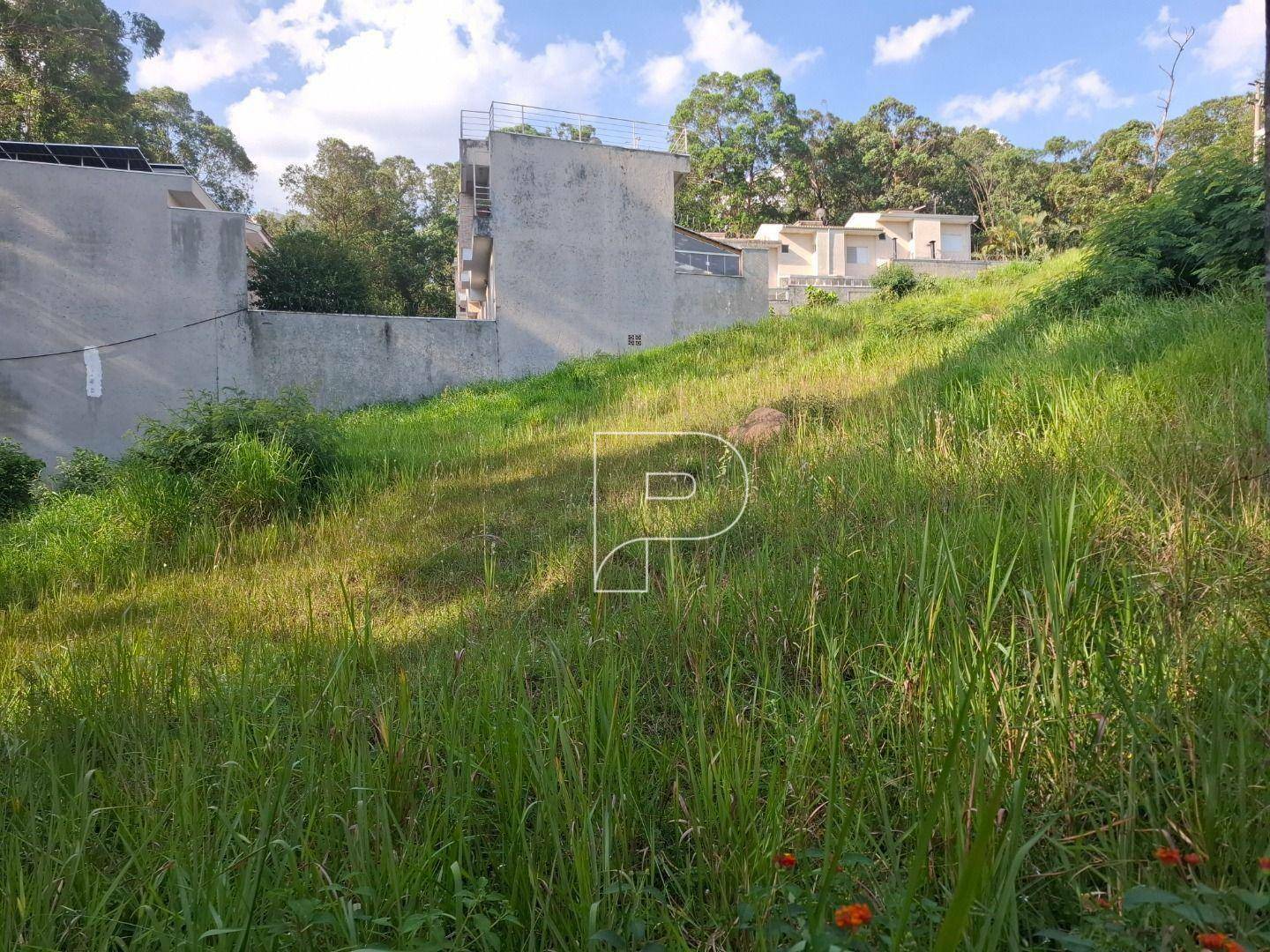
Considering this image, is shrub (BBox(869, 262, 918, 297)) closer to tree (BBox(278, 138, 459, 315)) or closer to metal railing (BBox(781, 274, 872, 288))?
→ metal railing (BBox(781, 274, 872, 288))

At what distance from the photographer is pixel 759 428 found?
6.43m

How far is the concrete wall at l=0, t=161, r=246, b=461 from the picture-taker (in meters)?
13.9

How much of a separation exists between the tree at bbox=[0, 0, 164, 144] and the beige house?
26.8 metres

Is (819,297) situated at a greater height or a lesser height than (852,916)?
greater

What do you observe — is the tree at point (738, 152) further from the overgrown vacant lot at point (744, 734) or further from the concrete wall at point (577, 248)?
the overgrown vacant lot at point (744, 734)

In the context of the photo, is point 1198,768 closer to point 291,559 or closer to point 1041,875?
point 1041,875

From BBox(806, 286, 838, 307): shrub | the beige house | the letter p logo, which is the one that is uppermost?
the beige house

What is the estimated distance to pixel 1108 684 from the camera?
1.86m

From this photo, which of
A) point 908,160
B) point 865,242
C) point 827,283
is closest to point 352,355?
point 827,283

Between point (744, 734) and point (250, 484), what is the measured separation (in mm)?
6191

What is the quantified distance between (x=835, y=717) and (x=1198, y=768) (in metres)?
0.73

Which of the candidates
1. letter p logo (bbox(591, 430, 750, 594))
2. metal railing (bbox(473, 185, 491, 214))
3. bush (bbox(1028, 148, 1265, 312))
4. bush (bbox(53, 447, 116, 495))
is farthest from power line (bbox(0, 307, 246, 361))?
bush (bbox(1028, 148, 1265, 312))

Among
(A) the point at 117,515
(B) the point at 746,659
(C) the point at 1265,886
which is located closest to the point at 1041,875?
(C) the point at 1265,886

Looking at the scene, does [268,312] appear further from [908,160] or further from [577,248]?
[908,160]
